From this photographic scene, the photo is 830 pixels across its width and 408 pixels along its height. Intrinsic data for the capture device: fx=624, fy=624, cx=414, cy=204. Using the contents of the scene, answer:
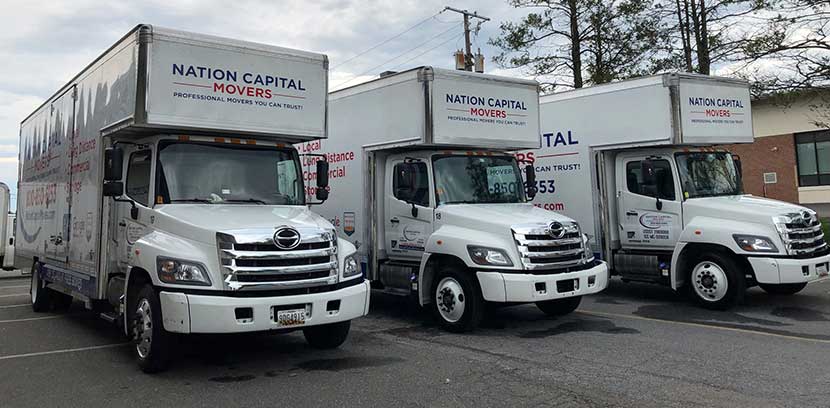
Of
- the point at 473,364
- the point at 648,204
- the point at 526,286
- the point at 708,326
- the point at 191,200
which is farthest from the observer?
the point at 648,204

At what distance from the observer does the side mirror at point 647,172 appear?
34.5 feet

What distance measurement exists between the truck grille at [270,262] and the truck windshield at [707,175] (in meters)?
6.89

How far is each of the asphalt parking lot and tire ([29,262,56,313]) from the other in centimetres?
98

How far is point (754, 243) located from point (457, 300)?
468 centimetres

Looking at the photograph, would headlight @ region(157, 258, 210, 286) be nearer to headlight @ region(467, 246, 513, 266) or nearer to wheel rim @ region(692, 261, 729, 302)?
headlight @ region(467, 246, 513, 266)

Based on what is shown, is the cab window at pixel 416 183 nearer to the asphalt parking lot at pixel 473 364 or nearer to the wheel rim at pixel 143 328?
the asphalt parking lot at pixel 473 364

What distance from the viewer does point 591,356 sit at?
7.01m

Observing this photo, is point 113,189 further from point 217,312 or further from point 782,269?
point 782,269

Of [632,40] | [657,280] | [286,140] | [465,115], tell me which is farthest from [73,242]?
[632,40]

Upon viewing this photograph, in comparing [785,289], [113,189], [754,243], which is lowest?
[785,289]

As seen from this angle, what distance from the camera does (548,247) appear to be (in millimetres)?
8312

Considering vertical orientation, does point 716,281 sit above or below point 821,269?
below

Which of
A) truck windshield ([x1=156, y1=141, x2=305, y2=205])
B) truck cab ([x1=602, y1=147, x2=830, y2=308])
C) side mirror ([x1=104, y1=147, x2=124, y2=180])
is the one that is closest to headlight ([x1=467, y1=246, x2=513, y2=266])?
truck windshield ([x1=156, y1=141, x2=305, y2=205])

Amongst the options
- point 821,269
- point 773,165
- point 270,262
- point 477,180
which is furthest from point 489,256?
point 773,165
